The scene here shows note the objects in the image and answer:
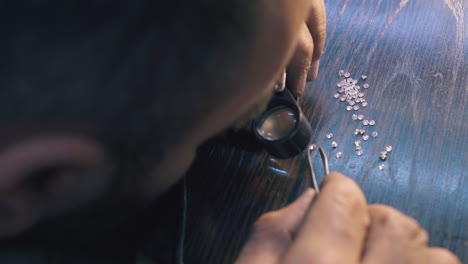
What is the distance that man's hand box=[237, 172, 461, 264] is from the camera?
0.55m

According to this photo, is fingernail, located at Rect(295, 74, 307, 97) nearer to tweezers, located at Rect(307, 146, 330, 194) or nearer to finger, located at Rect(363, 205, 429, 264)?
tweezers, located at Rect(307, 146, 330, 194)

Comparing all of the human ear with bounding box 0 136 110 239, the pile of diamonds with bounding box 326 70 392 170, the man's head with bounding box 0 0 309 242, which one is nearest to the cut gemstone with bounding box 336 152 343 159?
the pile of diamonds with bounding box 326 70 392 170

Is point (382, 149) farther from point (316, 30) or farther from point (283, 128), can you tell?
point (316, 30)

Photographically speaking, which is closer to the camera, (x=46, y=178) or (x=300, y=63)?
(x=46, y=178)

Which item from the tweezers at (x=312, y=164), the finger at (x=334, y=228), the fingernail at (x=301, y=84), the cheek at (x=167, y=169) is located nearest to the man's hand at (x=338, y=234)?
the finger at (x=334, y=228)

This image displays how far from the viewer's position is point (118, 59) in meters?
0.37

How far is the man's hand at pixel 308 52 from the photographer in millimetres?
863

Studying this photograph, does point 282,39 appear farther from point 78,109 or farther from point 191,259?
point 191,259

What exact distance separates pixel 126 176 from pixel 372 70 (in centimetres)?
73

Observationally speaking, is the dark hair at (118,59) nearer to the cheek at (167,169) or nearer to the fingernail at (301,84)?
the cheek at (167,169)

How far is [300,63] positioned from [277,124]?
16 centimetres

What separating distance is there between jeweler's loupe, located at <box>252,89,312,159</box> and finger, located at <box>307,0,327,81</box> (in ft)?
0.46

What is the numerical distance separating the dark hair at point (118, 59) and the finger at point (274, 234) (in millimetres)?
308

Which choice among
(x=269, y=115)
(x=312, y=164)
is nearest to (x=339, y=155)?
(x=312, y=164)
